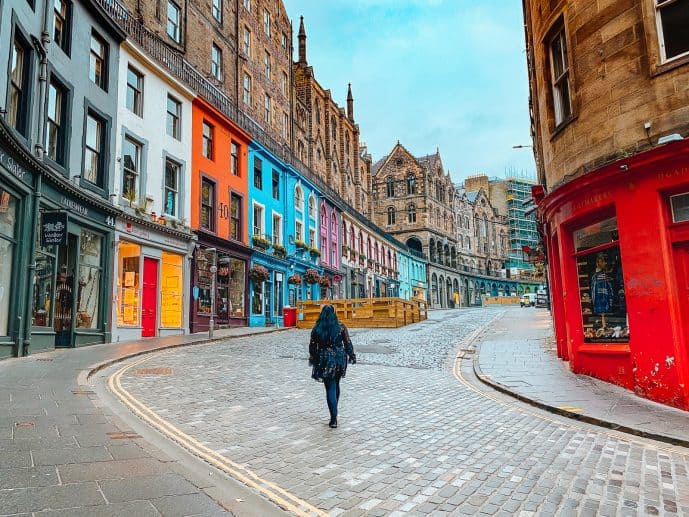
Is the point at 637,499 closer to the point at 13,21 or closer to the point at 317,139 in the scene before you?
the point at 13,21

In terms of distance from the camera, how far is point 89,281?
15.9 meters

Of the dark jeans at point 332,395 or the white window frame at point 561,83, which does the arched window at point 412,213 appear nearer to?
the white window frame at point 561,83

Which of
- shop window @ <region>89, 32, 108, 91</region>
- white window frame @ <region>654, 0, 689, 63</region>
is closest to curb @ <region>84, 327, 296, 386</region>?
shop window @ <region>89, 32, 108, 91</region>

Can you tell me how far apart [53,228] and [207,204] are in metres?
11.1

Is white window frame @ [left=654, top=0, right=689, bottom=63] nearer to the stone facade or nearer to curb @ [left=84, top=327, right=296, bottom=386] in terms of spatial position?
the stone facade

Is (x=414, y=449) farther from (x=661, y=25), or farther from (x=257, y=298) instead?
(x=257, y=298)

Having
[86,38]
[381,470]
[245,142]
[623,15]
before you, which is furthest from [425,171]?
[381,470]

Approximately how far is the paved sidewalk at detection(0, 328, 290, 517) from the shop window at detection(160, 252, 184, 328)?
1296 cm

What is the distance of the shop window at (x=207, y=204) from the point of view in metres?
23.2

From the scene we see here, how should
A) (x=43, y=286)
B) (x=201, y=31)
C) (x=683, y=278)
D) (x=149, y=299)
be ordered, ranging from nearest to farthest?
(x=683, y=278), (x=43, y=286), (x=149, y=299), (x=201, y=31)

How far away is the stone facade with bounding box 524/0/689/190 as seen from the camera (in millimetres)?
8117

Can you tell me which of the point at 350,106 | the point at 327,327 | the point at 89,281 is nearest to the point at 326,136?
the point at 350,106

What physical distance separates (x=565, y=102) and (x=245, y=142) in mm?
19622

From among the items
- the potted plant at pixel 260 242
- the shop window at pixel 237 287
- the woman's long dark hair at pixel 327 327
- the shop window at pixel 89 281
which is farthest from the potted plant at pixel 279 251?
the woman's long dark hair at pixel 327 327
